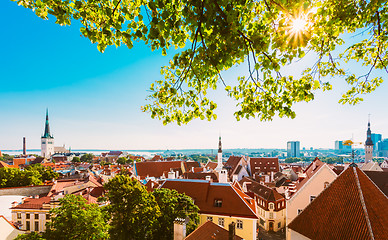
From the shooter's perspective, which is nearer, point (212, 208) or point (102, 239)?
point (102, 239)

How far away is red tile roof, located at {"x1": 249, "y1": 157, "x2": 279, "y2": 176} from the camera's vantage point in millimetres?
58319

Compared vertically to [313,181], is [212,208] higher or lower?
lower

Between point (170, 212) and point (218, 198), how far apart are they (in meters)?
6.98

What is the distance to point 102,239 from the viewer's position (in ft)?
43.2

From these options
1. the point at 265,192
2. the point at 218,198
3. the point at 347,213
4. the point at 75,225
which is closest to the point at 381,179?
the point at 347,213

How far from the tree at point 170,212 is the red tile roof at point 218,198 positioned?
4.44m

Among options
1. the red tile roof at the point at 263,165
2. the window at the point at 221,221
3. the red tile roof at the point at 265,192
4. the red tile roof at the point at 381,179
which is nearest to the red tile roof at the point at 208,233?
the window at the point at 221,221

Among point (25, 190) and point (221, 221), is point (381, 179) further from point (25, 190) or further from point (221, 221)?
point (25, 190)

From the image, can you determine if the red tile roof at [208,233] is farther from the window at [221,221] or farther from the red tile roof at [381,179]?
the red tile roof at [381,179]

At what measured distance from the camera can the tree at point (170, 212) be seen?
52.5 ft

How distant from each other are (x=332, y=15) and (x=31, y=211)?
3324cm

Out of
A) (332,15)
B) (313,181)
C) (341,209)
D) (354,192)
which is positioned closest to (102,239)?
(341,209)

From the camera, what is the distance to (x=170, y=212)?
667 inches

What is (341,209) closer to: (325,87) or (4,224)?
(325,87)
